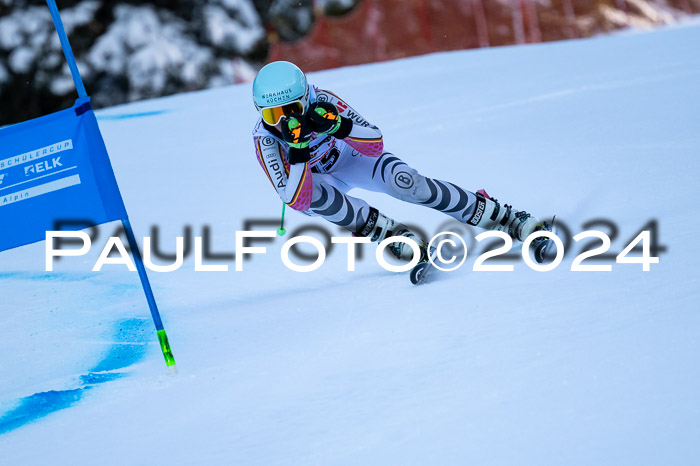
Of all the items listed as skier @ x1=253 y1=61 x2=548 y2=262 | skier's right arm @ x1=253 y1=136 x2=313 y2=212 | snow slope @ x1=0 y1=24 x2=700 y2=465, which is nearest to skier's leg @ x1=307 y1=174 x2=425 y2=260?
skier @ x1=253 y1=61 x2=548 y2=262

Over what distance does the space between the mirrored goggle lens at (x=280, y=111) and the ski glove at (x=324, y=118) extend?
0.06 metres

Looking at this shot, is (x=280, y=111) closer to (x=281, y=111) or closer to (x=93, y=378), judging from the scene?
(x=281, y=111)

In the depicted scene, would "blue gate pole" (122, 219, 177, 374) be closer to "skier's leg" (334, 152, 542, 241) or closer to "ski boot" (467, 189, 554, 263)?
"skier's leg" (334, 152, 542, 241)

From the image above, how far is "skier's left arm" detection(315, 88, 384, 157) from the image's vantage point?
3.42 m

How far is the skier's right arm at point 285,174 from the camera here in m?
3.40

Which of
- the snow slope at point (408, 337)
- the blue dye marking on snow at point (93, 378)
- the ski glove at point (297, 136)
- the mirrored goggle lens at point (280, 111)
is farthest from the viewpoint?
the mirrored goggle lens at point (280, 111)

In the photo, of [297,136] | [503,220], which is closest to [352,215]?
[297,136]

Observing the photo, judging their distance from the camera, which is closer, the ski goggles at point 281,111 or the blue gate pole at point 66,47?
the blue gate pole at point 66,47

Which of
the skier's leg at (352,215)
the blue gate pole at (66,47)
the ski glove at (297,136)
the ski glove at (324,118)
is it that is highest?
the blue gate pole at (66,47)

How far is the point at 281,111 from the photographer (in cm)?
335

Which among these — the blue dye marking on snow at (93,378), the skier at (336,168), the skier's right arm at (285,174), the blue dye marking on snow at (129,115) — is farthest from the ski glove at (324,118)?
the blue dye marking on snow at (129,115)

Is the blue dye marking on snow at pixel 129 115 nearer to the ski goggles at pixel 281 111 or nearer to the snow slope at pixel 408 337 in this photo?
the snow slope at pixel 408 337

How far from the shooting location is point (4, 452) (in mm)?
2672

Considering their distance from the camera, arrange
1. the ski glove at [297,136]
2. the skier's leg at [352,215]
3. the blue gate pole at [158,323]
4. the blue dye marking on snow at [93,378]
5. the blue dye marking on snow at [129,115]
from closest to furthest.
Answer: the blue dye marking on snow at [93,378]
the blue gate pole at [158,323]
the ski glove at [297,136]
the skier's leg at [352,215]
the blue dye marking on snow at [129,115]
